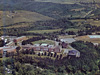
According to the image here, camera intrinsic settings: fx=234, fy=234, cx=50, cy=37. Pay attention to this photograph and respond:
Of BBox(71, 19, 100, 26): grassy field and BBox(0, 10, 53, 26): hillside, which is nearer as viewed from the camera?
BBox(71, 19, 100, 26): grassy field

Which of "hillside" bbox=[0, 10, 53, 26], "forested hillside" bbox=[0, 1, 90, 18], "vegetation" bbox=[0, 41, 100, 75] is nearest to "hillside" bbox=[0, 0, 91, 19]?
"forested hillside" bbox=[0, 1, 90, 18]

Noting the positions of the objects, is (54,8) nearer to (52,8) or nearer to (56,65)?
(52,8)

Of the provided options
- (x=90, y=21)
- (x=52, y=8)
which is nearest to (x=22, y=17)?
(x=52, y=8)

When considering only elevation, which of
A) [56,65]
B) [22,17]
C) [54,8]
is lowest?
[56,65]

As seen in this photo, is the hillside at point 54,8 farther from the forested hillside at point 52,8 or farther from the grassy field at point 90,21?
the grassy field at point 90,21

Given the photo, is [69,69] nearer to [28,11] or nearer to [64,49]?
[64,49]

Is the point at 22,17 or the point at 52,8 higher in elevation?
the point at 52,8

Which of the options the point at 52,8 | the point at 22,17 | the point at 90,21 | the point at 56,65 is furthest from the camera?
the point at 52,8


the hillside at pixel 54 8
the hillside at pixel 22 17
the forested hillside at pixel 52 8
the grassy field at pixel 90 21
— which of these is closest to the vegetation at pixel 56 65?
the grassy field at pixel 90 21

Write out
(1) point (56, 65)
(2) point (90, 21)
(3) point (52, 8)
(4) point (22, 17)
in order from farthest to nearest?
1. (3) point (52, 8)
2. (4) point (22, 17)
3. (2) point (90, 21)
4. (1) point (56, 65)

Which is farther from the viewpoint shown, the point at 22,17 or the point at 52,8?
the point at 52,8

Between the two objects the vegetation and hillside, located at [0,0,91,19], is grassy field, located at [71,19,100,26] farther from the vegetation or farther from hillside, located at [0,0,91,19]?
the vegetation
